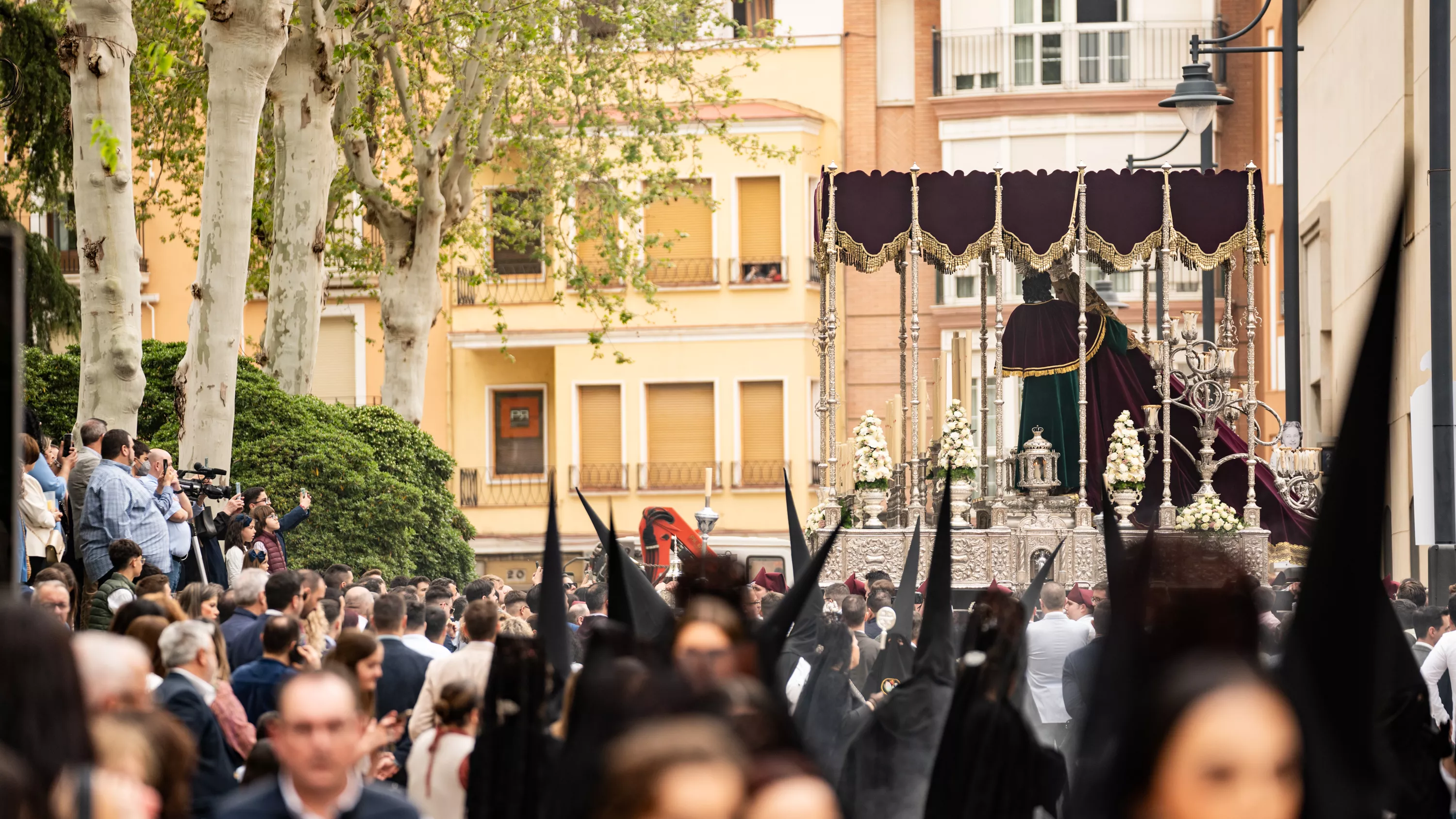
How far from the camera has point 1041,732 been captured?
11.0m

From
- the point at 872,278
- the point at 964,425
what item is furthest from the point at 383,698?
the point at 872,278

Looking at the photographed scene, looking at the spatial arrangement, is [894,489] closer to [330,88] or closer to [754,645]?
[330,88]

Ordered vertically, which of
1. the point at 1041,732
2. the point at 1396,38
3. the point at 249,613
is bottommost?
the point at 1041,732

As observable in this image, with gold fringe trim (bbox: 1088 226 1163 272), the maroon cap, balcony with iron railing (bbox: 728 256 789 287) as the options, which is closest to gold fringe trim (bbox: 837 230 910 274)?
gold fringe trim (bbox: 1088 226 1163 272)

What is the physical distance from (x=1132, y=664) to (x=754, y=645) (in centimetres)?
165

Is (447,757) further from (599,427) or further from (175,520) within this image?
(599,427)

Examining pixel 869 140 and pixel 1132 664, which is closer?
pixel 1132 664

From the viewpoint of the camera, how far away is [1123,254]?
1770 centimetres

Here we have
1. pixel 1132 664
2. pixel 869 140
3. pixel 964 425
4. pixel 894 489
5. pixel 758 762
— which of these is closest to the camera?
pixel 758 762

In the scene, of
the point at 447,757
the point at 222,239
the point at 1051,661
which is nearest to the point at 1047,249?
the point at 1051,661

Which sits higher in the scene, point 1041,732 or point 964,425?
point 964,425

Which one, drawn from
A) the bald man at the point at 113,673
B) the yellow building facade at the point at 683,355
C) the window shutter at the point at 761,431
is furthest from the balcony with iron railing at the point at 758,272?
the bald man at the point at 113,673

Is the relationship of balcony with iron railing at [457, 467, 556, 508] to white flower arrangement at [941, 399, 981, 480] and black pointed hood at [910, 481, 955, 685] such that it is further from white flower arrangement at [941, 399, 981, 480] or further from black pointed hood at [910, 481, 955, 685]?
black pointed hood at [910, 481, 955, 685]

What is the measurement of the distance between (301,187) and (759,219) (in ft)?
51.8
